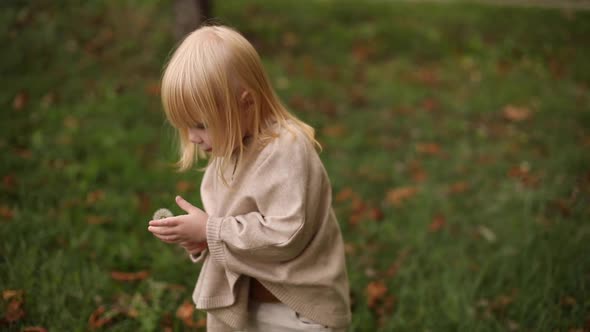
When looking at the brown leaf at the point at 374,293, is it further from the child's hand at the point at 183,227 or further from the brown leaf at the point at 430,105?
the brown leaf at the point at 430,105

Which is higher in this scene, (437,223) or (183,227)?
(183,227)

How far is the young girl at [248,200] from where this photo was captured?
1468mm

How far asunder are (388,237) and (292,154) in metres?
1.88

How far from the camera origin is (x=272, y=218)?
1.49 m

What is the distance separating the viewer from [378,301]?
2711 millimetres

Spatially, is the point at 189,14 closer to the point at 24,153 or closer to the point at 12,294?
the point at 24,153

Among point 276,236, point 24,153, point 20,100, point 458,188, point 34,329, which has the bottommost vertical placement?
point 458,188

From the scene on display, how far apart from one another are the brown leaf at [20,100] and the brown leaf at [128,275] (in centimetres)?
206

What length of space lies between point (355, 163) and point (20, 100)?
2694 millimetres

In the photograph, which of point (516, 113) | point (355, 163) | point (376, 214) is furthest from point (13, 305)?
point (516, 113)

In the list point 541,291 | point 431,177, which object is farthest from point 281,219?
point 431,177

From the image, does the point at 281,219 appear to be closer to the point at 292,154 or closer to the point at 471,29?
the point at 292,154

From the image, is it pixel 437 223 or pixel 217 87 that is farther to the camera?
pixel 437 223

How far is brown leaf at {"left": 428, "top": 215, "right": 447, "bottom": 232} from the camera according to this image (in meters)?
3.29
